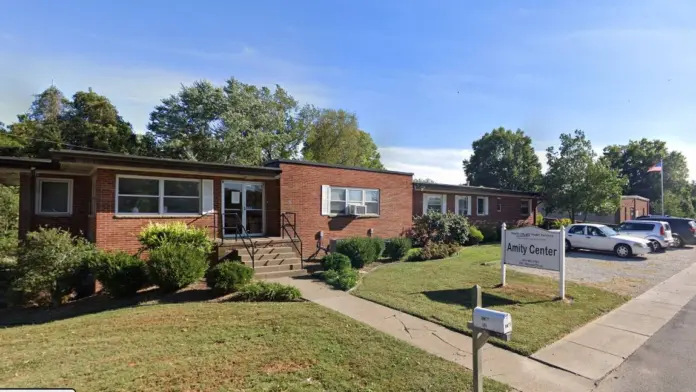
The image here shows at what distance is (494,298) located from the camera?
330 inches

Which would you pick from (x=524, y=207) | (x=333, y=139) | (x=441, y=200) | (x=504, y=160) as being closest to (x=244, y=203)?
(x=441, y=200)

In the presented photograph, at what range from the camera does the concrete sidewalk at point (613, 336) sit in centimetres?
503

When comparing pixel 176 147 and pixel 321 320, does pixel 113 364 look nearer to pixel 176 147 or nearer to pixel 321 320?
pixel 321 320

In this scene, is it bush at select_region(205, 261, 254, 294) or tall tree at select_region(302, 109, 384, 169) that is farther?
tall tree at select_region(302, 109, 384, 169)

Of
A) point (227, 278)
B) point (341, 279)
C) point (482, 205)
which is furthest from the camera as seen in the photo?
point (482, 205)

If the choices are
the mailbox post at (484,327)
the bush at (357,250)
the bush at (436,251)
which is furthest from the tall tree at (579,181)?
the mailbox post at (484,327)

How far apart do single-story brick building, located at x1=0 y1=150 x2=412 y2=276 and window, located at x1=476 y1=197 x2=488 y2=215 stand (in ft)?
35.0

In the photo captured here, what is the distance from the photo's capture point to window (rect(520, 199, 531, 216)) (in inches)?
1116

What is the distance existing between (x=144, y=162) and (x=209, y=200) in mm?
2536

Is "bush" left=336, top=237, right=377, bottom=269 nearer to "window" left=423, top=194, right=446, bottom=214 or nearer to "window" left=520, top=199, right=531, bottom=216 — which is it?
"window" left=423, top=194, right=446, bottom=214

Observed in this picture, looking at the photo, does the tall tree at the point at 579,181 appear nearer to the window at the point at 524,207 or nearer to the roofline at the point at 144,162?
the window at the point at 524,207

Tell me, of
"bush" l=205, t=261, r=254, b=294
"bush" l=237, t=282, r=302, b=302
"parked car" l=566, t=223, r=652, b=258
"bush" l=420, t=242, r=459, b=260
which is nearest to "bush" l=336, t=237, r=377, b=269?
"bush" l=420, t=242, r=459, b=260

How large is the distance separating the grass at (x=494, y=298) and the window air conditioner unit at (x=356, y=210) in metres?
4.18

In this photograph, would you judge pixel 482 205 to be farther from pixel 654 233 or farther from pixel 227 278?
pixel 227 278
